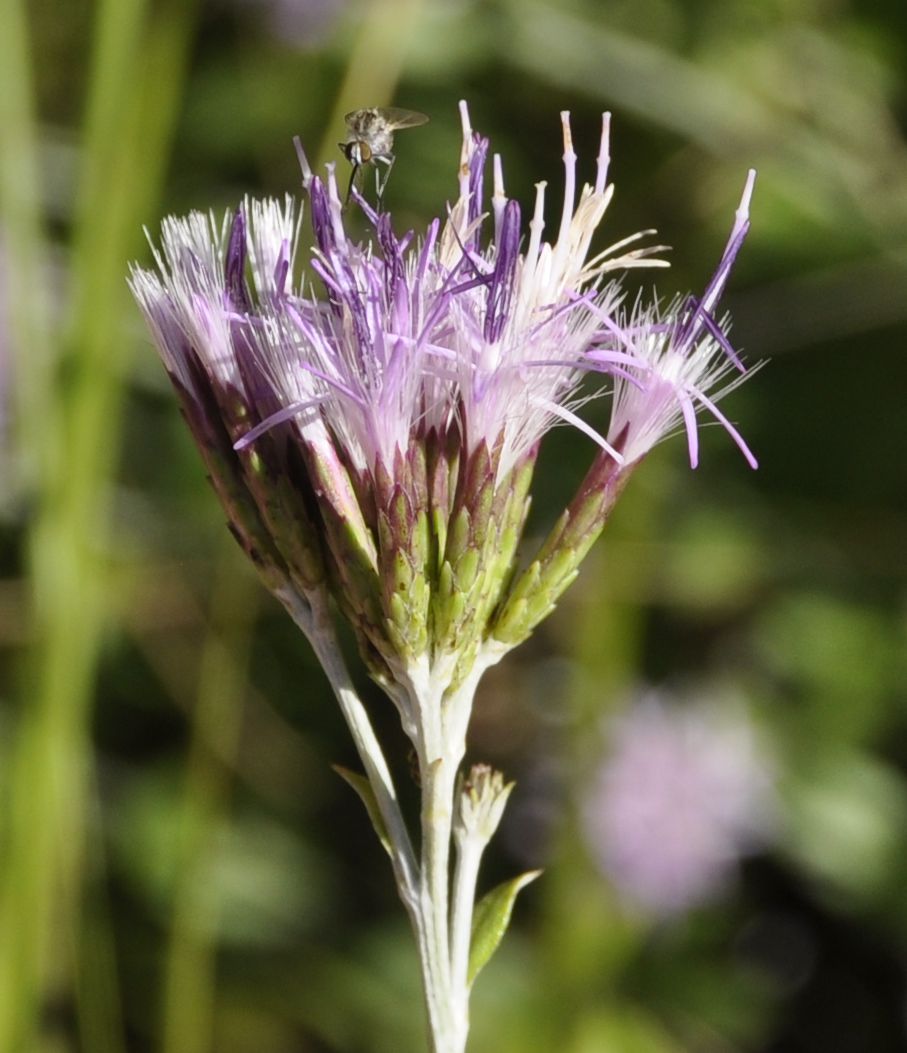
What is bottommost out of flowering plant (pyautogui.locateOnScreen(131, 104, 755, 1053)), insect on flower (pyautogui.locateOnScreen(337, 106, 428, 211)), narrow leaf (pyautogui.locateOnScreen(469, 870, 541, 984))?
narrow leaf (pyautogui.locateOnScreen(469, 870, 541, 984))

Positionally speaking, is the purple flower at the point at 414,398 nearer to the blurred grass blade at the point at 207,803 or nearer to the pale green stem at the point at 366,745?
the pale green stem at the point at 366,745

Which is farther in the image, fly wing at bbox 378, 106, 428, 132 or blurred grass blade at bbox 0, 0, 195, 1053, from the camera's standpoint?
blurred grass blade at bbox 0, 0, 195, 1053

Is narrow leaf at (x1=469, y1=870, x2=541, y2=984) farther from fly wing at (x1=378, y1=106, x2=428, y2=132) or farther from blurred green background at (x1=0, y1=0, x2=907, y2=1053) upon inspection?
blurred green background at (x1=0, y1=0, x2=907, y2=1053)

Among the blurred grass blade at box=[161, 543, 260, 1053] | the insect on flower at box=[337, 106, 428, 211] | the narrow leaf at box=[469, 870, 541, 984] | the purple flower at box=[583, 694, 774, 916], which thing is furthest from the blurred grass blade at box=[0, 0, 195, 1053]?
the purple flower at box=[583, 694, 774, 916]

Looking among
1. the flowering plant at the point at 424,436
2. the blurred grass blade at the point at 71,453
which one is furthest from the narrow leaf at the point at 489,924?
the blurred grass blade at the point at 71,453

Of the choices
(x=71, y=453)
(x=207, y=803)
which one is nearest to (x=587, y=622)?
(x=207, y=803)

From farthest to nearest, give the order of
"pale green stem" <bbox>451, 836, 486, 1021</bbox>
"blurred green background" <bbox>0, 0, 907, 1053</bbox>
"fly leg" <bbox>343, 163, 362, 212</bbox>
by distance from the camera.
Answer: "blurred green background" <bbox>0, 0, 907, 1053</bbox> → "fly leg" <bbox>343, 163, 362, 212</bbox> → "pale green stem" <bbox>451, 836, 486, 1021</bbox>

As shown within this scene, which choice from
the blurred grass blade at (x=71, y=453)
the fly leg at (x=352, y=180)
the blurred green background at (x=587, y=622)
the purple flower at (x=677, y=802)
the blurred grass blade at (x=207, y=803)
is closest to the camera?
the fly leg at (x=352, y=180)

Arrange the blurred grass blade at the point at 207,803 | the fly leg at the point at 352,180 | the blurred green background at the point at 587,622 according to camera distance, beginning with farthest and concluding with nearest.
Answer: the blurred green background at the point at 587,622 < the blurred grass blade at the point at 207,803 < the fly leg at the point at 352,180

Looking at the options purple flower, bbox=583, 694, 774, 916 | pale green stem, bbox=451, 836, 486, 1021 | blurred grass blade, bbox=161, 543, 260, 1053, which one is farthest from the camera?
purple flower, bbox=583, 694, 774, 916
